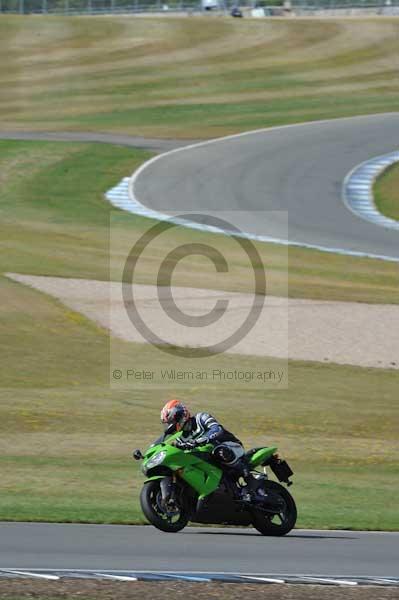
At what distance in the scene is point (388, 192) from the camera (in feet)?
159

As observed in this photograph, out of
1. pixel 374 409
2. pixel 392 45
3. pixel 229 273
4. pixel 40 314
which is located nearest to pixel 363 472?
pixel 374 409

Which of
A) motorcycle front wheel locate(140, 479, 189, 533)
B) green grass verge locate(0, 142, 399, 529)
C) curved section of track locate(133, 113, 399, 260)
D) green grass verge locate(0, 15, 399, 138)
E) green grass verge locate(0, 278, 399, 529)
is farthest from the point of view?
green grass verge locate(0, 15, 399, 138)

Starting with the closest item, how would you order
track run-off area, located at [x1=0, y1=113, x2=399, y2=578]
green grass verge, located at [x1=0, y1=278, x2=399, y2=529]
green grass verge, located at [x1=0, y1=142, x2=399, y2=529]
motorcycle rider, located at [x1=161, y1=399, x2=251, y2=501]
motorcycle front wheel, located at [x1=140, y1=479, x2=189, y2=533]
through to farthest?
track run-off area, located at [x1=0, y1=113, x2=399, y2=578]
motorcycle front wheel, located at [x1=140, y1=479, x2=189, y2=533]
motorcycle rider, located at [x1=161, y1=399, x2=251, y2=501]
green grass verge, located at [x1=0, y1=278, x2=399, y2=529]
green grass verge, located at [x1=0, y1=142, x2=399, y2=529]

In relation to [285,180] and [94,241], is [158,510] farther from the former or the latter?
[285,180]

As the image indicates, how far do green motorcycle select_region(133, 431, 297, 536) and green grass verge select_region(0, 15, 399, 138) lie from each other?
46.6 m

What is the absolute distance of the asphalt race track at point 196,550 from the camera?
1229 centimetres

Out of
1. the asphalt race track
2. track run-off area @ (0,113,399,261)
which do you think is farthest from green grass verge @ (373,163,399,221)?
the asphalt race track

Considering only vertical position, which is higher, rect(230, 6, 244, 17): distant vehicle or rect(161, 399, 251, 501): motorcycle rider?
rect(161, 399, 251, 501): motorcycle rider

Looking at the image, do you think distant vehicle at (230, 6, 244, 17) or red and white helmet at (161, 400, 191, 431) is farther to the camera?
distant vehicle at (230, 6, 244, 17)

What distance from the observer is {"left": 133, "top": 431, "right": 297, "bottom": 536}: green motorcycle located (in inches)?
548

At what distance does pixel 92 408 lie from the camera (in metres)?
22.4

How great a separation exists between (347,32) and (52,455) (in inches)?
2834

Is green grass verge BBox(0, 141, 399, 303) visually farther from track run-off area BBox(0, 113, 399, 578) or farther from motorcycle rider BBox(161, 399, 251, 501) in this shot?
motorcycle rider BBox(161, 399, 251, 501)

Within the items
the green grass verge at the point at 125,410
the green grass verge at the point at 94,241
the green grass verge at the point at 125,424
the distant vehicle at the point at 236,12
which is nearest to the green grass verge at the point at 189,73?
the green grass verge at the point at 94,241
